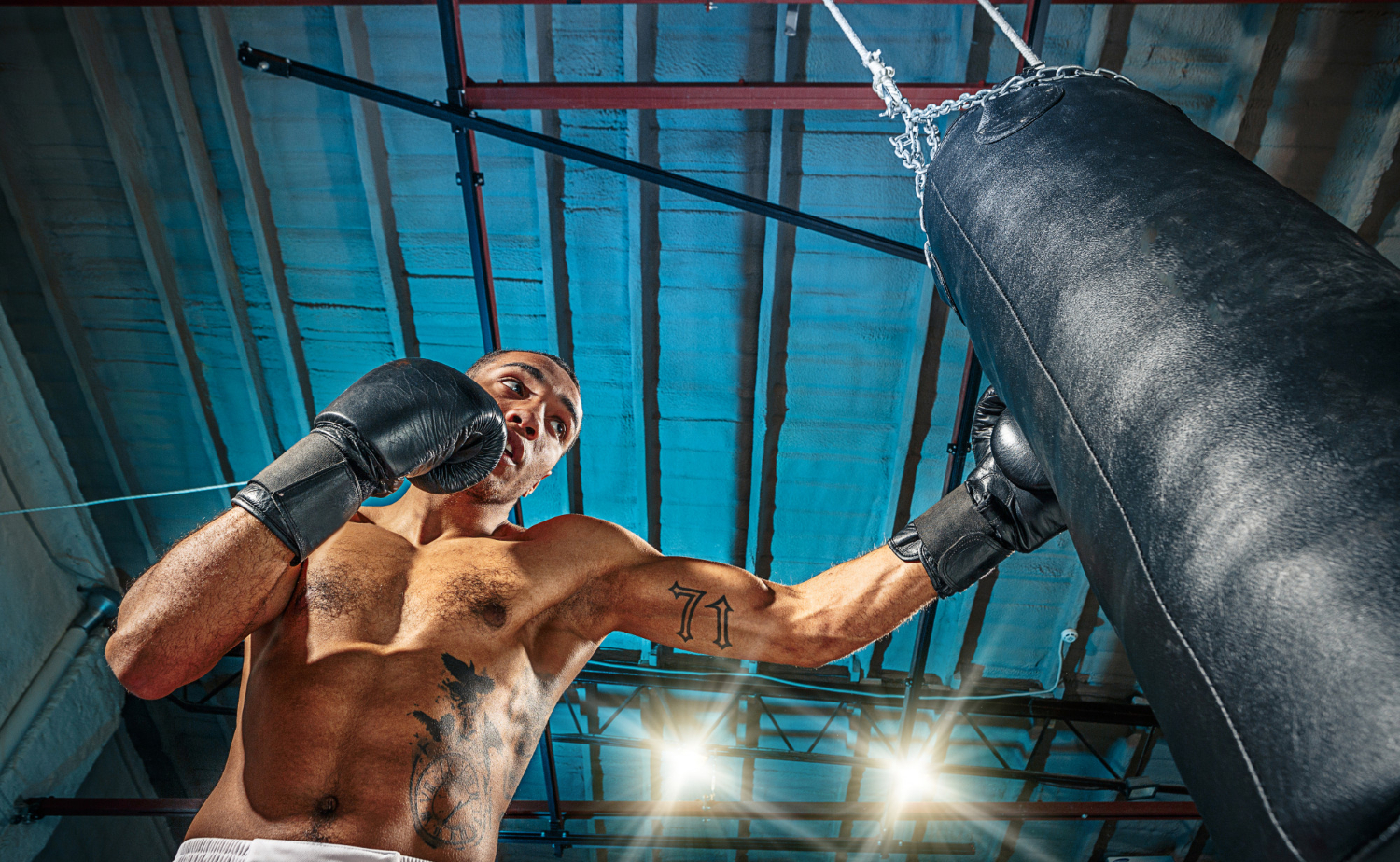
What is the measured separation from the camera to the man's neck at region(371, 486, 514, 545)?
2.58 m

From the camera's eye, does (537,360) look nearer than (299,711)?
No

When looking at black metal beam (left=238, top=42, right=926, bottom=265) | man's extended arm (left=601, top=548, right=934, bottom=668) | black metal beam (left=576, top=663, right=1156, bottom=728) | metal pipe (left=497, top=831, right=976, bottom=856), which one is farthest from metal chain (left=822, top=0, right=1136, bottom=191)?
black metal beam (left=576, top=663, right=1156, bottom=728)

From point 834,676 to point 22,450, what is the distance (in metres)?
6.03

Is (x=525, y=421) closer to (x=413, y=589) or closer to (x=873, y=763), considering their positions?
(x=413, y=589)

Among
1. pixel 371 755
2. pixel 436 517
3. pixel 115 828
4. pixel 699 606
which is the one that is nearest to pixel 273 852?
pixel 371 755

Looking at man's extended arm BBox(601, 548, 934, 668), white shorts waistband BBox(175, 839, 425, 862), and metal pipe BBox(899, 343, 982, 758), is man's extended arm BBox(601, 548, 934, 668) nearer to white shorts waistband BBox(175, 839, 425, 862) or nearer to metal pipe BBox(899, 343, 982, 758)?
A: metal pipe BBox(899, 343, 982, 758)

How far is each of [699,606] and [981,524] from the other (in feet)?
3.25

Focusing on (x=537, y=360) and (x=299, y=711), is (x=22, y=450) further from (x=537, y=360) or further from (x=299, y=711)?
(x=299, y=711)

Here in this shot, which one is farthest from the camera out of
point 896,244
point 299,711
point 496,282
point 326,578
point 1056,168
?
point 496,282

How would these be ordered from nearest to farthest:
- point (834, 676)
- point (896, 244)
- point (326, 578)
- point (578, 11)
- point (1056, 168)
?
point (1056, 168) < point (326, 578) < point (896, 244) < point (578, 11) < point (834, 676)

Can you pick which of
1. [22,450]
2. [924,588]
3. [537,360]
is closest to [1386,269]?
[924,588]

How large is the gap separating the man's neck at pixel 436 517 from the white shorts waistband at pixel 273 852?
1082 millimetres

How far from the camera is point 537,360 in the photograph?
10.4ft

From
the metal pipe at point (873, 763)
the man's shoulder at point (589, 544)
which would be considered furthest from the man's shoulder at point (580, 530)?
the metal pipe at point (873, 763)
